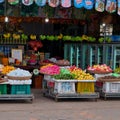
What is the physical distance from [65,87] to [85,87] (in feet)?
2.09

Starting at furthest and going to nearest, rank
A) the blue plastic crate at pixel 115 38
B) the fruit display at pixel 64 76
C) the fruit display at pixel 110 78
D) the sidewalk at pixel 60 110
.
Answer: the blue plastic crate at pixel 115 38, the fruit display at pixel 110 78, the fruit display at pixel 64 76, the sidewalk at pixel 60 110

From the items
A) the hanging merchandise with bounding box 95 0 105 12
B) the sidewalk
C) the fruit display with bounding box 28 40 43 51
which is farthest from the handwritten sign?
the hanging merchandise with bounding box 95 0 105 12

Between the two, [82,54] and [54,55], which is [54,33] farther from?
[82,54]

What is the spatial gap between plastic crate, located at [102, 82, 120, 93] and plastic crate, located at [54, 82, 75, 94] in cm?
112

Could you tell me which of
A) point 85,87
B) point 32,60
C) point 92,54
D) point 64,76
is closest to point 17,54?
point 32,60

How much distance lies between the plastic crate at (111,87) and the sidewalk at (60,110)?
1.10 ft

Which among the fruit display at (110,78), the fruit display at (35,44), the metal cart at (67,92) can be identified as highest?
the fruit display at (35,44)

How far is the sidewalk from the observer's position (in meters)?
13.2

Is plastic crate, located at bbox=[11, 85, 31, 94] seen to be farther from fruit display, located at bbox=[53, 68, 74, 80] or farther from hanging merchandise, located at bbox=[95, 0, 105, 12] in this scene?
hanging merchandise, located at bbox=[95, 0, 105, 12]

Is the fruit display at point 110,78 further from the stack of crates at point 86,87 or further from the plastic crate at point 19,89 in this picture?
the plastic crate at point 19,89

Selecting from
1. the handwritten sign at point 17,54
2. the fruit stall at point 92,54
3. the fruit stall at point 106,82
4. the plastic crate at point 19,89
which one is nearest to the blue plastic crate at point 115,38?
the fruit stall at point 92,54

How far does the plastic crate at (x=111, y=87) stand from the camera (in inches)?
642

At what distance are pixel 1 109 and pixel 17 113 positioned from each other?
0.76 meters

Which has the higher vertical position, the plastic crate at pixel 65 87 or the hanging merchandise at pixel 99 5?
the hanging merchandise at pixel 99 5
